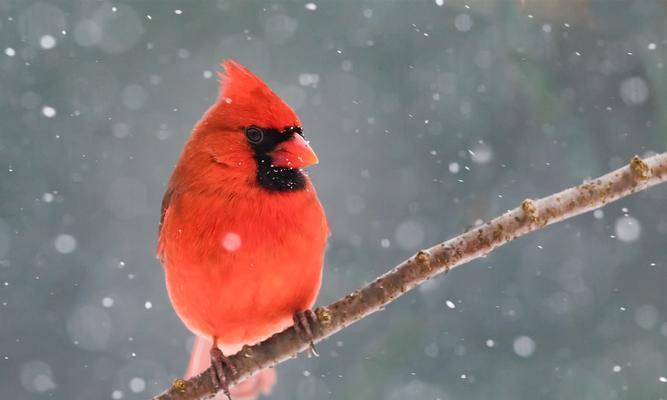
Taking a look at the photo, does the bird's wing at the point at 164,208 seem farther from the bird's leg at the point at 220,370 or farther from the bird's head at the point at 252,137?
the bird's leg at the point at 220,370

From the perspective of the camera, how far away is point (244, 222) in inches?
61.3

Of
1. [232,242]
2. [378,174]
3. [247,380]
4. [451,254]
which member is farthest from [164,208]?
[378,174]

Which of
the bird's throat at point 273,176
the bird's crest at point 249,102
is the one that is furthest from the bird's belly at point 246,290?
the bird's crest at point 249,102

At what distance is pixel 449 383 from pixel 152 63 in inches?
79.6

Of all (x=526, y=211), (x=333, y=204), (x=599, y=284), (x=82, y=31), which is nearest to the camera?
(x=526, y=211)

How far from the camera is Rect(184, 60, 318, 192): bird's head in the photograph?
1529mm

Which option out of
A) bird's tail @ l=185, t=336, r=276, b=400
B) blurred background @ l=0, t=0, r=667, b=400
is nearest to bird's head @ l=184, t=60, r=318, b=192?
bird's tail @ l=185, t=336, r=276, b=400

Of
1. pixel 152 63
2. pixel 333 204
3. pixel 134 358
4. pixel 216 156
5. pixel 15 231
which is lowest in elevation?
pixel 134 358

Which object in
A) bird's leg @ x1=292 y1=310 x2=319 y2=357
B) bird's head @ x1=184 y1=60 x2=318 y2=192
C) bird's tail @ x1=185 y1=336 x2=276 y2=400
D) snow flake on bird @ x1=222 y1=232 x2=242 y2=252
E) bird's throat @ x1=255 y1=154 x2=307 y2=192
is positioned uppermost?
bird's head @ x1=184 y1=60 x2=318 y2=192

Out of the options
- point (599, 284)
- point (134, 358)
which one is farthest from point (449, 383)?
point (134, 358)

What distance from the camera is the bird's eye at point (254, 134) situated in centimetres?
157

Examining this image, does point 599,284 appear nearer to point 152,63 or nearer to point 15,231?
point 152,63

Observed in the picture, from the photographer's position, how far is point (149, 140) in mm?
4285

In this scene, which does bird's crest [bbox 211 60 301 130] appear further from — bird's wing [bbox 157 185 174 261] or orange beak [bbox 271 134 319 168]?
bird's wing [bbox 157 185 174 261]
